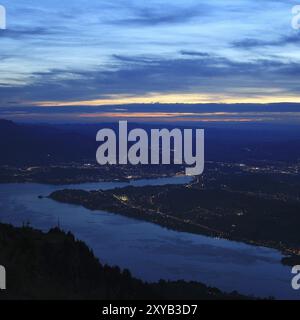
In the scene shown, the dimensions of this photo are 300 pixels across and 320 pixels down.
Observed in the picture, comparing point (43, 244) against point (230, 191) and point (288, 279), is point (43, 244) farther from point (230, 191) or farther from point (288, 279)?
point (230, 191)

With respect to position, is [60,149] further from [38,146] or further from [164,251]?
[164,251]

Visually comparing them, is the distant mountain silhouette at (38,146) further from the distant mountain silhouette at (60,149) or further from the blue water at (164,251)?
the blue water at (164,251)

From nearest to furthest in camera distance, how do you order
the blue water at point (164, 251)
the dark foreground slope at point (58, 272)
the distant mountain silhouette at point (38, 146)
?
the dark foreground slope at point (58, 272) → the blue water at point (164, 251) → the distant mountain silhouette at point (38, 146)

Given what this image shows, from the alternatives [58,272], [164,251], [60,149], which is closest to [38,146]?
[60,149]

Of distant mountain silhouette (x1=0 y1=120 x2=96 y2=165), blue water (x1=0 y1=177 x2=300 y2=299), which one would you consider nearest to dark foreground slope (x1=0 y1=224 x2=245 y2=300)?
blue water (x1=0 y1=177 x2=300 y2=299)

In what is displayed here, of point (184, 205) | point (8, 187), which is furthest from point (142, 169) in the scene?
point (184, 205)

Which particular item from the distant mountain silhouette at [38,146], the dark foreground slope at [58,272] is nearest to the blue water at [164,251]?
the dark foreground slope at [58,272]
